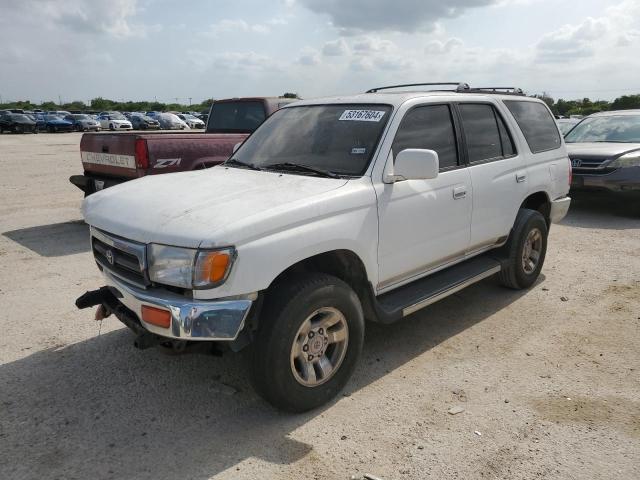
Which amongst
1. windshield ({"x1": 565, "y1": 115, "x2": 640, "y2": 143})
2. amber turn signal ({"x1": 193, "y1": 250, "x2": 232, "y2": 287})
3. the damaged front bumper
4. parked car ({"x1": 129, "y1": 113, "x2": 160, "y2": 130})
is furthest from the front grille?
parked car ({"x1": 129, "y1": 113, "x2": 160, "y2": 130})

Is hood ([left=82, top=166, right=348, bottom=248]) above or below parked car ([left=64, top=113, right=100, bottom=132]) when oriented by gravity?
below

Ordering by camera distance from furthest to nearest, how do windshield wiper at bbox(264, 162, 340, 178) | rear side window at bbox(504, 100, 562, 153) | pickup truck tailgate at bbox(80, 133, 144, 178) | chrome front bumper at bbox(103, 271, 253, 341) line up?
1. pickup truck tailgate at bbox(80, 133, 144, 178)
2. rear side window at bbox(504, 100, 562, 153)
3. windshield wiper at bbox(264, 162, 340, 178)
4. chrome front bumper at bbox(103, 271, 253, 341)

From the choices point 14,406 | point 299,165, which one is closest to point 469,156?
point 299,165

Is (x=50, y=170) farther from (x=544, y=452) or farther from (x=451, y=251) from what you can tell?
(x=544, y=452)

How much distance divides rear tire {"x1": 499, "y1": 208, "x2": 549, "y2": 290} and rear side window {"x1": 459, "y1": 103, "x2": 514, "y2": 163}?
0.70 m

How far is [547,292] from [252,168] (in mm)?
3336

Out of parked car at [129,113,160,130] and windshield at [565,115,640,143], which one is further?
parked car at [129,113,160,130]

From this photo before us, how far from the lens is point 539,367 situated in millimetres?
3928

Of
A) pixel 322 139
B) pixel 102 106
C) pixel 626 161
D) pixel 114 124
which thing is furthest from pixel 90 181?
pixel 102 106

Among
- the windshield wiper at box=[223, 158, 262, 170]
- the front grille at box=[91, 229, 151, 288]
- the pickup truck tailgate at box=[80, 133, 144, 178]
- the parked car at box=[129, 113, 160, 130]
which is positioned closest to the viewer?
the front grille at box=[91, 229, 151, 288]

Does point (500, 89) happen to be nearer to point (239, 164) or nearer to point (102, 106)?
point (239, 164)

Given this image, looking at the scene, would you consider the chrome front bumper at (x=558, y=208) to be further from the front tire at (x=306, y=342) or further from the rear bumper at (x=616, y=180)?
the rear bumper at (x=616, y=180)

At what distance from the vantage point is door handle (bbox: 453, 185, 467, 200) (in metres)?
4.16

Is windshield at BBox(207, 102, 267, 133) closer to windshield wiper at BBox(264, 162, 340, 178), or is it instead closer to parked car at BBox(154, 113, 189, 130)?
windshield wiper at BBox(264, 162, 340, 178)
